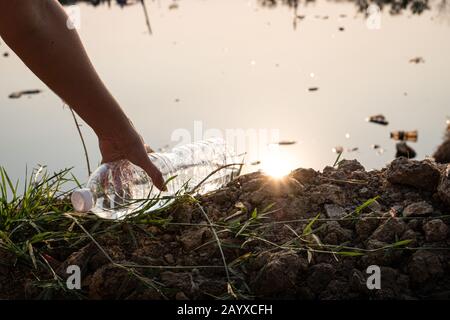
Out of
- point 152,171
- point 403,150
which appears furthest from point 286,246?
point 403,150

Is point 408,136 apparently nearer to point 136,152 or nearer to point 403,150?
point 403,150

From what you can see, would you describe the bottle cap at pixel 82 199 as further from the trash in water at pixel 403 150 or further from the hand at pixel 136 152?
the trash in water at pixel 403 150

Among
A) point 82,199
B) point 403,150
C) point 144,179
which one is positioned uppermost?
point 82,199

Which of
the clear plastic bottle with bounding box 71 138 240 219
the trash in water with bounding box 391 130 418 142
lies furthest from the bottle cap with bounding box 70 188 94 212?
the trash in water with bounding box 391 130 418 142

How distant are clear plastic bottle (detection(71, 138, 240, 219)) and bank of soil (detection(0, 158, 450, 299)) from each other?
0.44ft

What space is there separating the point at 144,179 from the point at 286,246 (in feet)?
2.57

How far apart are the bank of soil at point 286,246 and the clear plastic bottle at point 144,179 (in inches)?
5.3

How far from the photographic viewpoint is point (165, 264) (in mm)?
1888

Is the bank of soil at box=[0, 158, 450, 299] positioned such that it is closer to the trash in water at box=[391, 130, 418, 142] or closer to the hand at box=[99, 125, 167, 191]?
the hand at box=[99, 125, 167, 191]

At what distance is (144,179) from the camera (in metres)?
2.51

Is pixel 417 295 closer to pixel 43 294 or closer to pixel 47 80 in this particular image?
pixel 43 294

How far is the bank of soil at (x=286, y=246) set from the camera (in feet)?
5.75

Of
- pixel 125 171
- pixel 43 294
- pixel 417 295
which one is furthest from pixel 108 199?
pixel 417 295
